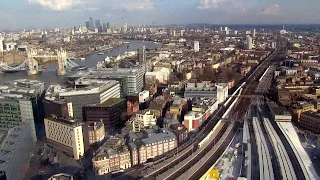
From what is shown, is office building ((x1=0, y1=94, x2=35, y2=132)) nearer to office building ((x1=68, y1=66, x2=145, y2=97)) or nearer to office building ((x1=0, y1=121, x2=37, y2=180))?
office building ((x1=0, y1=121, x2=37, y2=180))

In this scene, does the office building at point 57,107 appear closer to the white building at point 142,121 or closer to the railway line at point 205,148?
the white building at point 142,121

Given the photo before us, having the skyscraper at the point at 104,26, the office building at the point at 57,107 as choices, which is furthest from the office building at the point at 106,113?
the skyscraper at the point at 104,26

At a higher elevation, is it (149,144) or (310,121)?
(149,144)

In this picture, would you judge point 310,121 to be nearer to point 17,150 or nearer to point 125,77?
point 125,77

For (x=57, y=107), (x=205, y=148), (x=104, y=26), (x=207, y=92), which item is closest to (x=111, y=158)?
(x=205, y=148)

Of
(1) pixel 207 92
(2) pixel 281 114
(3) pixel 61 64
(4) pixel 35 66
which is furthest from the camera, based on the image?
(4) pixel 35 66

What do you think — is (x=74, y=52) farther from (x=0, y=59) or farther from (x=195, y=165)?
(x=195, y=165)

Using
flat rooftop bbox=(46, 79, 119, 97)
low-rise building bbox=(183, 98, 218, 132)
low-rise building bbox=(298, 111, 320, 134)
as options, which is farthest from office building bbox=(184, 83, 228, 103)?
low-rise building bbox=(298, 111, 320, 134)
